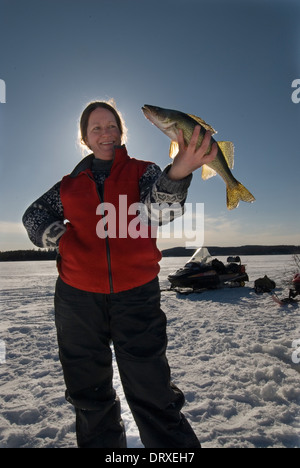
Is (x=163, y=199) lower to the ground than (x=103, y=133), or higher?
lower

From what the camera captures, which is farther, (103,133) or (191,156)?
(103,133)

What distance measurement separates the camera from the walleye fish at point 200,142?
4.62ft

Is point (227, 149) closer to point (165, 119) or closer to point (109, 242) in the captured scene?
point (165, 119)

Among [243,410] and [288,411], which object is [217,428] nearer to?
[243,410]

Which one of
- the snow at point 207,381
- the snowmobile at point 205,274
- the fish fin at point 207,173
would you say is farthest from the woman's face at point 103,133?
the snowmobile at point 205,274

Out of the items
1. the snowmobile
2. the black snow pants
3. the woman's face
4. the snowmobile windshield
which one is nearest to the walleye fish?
the woman's face

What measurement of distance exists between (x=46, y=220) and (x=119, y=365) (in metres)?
1.05

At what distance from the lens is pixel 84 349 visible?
1.73 m

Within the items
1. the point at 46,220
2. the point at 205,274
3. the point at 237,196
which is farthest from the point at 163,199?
the point at 205,274

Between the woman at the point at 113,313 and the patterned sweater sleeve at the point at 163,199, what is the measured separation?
0.03m

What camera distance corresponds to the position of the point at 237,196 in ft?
5.67

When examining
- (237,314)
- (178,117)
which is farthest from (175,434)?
(237,314)

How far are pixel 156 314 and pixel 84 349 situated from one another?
489mm

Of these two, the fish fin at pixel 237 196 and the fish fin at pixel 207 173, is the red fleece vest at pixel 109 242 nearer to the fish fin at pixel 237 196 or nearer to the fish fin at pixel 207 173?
the fish fin at pixel 207 173
